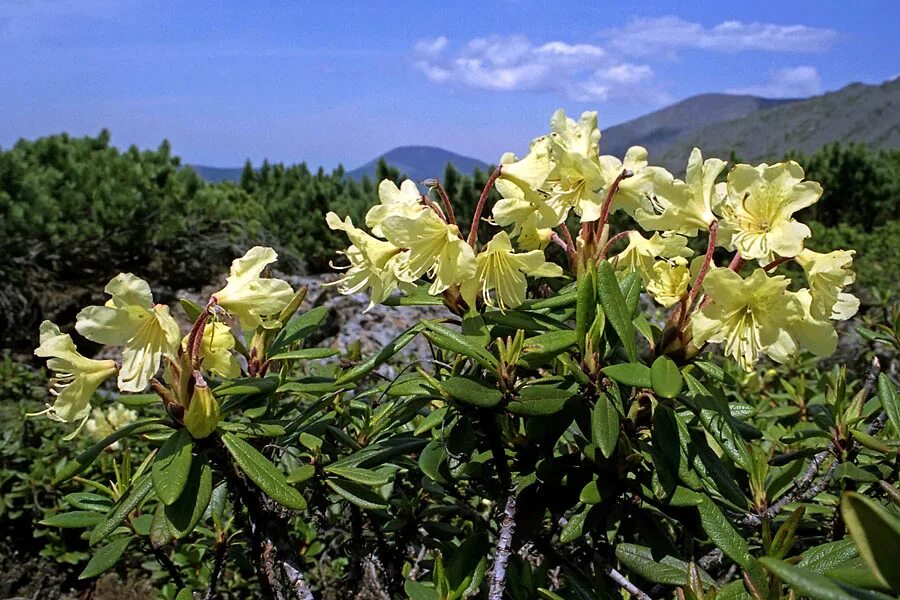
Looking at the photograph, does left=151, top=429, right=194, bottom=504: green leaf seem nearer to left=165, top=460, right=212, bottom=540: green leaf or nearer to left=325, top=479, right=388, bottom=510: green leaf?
left=165, top=460, right=212, bottom=540: green leaf

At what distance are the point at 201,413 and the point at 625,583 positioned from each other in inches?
27.0

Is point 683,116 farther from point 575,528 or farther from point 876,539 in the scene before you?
point 876,539

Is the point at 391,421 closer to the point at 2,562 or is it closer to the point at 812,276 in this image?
the point at 812,276

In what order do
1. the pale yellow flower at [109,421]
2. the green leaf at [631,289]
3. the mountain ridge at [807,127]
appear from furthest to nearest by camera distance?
the mountain ridge at [807,127], the pale yellow flower at [109,421], the green leaf at [631,289]

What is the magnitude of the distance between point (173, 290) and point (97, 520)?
5.36 m

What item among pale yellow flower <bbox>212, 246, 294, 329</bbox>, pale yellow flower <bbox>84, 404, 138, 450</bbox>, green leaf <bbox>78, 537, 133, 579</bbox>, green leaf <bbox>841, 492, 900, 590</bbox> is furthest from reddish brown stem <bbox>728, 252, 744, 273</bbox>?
pale yellow flower <bbox>84, 404, 138, 450</bbox>

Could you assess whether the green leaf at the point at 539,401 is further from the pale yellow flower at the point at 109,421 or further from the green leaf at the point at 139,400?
the pale yellow flower at the point at 109,421

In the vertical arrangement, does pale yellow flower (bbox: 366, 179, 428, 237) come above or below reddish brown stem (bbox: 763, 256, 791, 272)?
above

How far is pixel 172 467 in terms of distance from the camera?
105 cm

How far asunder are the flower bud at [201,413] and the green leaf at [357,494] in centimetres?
27

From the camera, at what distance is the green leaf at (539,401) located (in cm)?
107

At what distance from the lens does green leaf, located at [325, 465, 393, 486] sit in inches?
46.9

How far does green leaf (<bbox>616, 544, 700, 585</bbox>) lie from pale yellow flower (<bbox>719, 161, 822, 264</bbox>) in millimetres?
480

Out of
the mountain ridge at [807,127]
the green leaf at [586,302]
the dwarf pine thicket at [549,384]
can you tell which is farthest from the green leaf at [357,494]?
the mountain ridge at [807,127]
